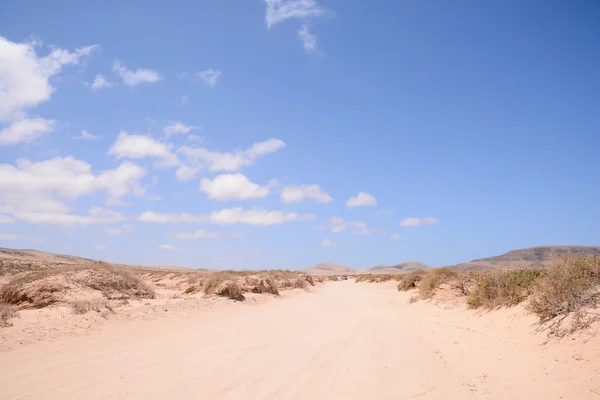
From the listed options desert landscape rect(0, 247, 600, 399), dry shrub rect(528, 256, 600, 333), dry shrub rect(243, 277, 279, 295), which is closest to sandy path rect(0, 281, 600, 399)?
desert landscape rect(0, 247, 600, 399)

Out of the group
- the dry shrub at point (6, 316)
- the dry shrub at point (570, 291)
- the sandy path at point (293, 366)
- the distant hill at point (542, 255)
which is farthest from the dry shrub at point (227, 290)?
the dry shrub at point (570, 291)

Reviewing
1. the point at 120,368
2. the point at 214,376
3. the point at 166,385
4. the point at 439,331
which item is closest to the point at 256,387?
the point at 214,376

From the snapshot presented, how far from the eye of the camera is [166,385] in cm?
623

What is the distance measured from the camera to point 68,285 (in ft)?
46.1

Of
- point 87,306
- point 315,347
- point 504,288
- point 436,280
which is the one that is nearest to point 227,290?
point 87,306

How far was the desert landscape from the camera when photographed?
19.4ft

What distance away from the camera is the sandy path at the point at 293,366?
226 inches

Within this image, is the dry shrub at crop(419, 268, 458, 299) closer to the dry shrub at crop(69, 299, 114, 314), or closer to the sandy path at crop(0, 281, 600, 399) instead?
the sandy path at crop(0, 281, 600, 399)

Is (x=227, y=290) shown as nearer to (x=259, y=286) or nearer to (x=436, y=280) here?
(x=259, y=286)

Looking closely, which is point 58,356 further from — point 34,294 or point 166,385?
point 34,294

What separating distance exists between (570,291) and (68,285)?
16214 mm

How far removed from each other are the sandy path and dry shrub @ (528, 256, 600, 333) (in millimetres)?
945

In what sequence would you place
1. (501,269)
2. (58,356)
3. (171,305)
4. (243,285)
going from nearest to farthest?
(58,356), (501,269), (171,305), (243,285)

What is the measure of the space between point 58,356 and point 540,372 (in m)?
9.67
